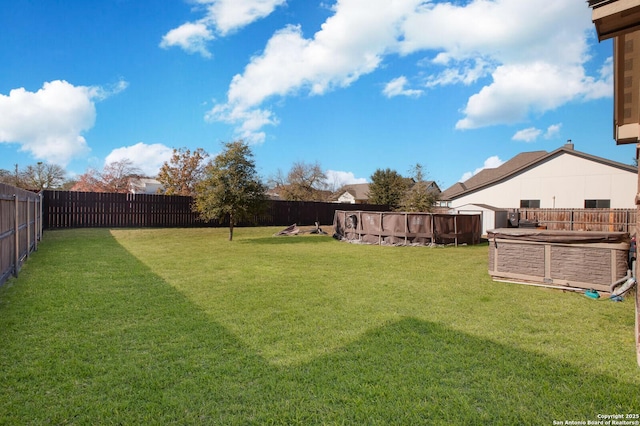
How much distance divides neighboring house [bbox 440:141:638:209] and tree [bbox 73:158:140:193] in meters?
29.5

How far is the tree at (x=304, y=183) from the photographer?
38500mm

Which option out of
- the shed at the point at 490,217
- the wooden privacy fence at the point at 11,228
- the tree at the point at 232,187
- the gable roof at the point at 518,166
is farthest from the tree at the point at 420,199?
the wooden privacy fence at the point at 11,228

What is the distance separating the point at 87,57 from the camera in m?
13.2

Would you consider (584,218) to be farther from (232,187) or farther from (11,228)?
(11,228)

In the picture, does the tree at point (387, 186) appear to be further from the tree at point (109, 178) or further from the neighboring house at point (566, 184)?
the tree at point (109, 178)

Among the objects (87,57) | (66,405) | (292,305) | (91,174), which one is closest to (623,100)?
(292,305)

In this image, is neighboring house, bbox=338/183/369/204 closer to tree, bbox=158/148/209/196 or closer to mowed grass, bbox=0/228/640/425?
tree, bbox=158/148/209/196

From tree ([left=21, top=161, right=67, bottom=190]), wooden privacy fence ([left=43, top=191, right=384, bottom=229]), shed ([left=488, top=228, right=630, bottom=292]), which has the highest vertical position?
tree ([left=21, top=161, right=67, bottom=190])

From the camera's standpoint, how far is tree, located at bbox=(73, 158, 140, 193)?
→ 2989cm

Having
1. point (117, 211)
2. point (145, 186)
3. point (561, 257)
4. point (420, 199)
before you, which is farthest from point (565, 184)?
point (145, 186)

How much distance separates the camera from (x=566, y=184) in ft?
69.3

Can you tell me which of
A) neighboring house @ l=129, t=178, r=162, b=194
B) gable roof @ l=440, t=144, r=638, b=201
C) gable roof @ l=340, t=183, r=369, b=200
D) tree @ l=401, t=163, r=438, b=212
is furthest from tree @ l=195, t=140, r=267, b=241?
gable roof @ l=340, t=183, r=369, b=200

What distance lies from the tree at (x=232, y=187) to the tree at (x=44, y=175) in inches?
1018

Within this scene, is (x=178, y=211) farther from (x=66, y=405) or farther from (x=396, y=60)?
(x=66, y=405)
